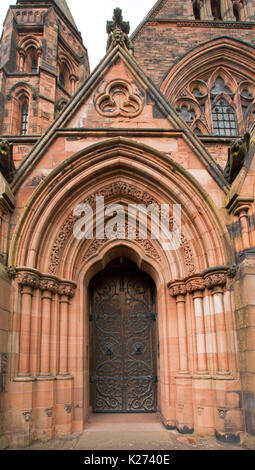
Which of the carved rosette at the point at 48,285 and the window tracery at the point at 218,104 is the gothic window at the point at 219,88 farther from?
the carved rosette at the point at 48,285

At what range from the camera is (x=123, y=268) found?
8.73 metres

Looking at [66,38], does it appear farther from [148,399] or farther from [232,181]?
[148,399]

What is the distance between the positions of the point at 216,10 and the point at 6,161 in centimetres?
1290

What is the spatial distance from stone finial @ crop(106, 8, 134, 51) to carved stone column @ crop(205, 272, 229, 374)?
18.6ft

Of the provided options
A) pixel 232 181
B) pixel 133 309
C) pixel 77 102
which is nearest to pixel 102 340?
pixel 133 309

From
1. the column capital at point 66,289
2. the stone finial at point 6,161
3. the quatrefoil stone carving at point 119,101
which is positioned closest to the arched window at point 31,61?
the quatrefoil stone carving at point 119,101

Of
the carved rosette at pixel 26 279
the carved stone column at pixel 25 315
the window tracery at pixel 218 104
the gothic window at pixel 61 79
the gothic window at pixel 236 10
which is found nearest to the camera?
the carved stone column at pixel 25 315

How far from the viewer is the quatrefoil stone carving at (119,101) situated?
7.74 m

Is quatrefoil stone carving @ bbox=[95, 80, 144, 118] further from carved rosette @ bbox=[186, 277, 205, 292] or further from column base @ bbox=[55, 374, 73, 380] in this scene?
column base @ bbox=[55, 374, 73, 380]

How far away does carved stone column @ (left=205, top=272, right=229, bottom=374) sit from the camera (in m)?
6.13

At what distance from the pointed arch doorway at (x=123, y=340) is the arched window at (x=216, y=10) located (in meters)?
12.0

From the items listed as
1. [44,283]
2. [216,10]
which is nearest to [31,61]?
[216,10]

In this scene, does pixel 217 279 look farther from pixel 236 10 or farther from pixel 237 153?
pixel 236 10

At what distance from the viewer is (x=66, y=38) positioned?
776 inches
